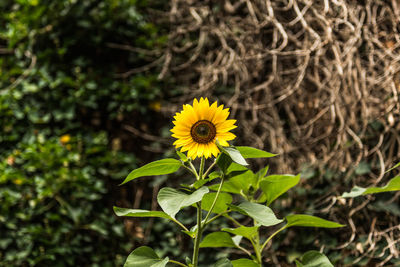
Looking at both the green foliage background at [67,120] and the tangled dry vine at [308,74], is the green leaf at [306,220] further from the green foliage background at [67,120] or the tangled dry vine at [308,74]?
the green foliage background at [67,120]

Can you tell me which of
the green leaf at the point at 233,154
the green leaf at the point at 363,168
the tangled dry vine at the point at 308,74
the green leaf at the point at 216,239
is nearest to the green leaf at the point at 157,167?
the green leaf at the point at 233,154

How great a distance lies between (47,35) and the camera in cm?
243

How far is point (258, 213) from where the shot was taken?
738 millimetres

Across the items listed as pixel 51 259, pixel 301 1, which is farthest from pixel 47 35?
pixel 301 1

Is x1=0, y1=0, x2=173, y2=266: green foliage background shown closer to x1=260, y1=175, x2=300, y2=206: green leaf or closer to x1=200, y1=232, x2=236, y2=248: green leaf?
x1=200, y1=232, x2=236, y2=248: green leaf

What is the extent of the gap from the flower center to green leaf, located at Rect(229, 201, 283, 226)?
0.16 metres

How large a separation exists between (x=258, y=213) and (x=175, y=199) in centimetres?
17

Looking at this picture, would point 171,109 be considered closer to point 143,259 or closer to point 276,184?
point 276,184

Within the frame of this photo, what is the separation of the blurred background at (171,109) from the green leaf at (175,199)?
3.33ft

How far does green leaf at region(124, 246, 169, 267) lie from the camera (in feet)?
2.50

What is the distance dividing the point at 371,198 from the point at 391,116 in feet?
1.21

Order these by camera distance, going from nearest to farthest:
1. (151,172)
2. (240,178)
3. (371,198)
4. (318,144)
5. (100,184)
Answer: (151,172) < (240,178) < (371,198) < (318,144) < (100,184)

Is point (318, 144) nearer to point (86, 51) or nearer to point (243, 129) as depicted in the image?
point (243, 129)

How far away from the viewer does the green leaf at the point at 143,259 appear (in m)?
0.76
